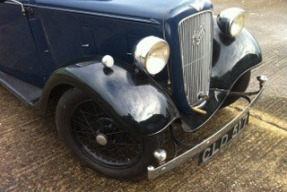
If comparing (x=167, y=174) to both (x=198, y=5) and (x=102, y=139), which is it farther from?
(x=198, y=5)

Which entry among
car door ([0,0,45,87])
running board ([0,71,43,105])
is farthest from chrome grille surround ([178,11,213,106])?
car door ([0,0,45,87])

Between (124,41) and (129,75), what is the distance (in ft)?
1.20

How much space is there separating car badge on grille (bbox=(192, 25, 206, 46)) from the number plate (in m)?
0.66

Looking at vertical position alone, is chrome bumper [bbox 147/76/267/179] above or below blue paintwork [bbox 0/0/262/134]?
below

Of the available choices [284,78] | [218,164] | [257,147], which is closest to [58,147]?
[218,164]

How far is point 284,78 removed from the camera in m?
3.53

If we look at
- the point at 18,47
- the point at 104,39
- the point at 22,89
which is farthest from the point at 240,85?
the point at 18,47

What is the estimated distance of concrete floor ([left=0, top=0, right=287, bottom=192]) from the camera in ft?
7.07

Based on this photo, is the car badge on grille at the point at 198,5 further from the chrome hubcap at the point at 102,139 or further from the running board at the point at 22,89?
the running board at the point at 22,89

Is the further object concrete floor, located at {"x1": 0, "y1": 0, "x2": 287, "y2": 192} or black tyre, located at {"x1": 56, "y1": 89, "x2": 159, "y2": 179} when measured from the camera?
concrete floor, located at {"x1": 0, "y1": 0, "x2": 287, "y2": 192}

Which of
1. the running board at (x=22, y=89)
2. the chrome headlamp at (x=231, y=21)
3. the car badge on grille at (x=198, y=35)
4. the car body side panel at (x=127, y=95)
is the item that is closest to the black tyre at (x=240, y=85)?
the chrome headlamp at (x=231, y=21)

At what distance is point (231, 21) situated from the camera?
240 centimetres

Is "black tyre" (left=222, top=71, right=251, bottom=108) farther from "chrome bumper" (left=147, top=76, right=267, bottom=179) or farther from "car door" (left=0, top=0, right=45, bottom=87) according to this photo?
"car door" (left=0, top=0, right=45, bottom=87)

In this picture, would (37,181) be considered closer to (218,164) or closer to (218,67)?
(218,164)
